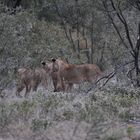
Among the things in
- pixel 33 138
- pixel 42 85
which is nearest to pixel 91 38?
pixel 42 85

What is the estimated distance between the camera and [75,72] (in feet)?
57.2

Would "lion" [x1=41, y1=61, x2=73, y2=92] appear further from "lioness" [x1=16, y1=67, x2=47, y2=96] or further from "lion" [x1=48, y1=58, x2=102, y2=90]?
"lioness" [x1=16, y1=67, x2=47, y2=96]

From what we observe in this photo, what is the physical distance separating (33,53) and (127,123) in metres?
9.75

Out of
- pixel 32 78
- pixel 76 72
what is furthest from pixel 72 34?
pixel 76 72

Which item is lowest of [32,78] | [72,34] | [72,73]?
[32,78]

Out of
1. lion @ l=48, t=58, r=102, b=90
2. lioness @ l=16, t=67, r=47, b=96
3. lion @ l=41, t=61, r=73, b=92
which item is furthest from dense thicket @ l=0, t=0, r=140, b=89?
lion @ l=48, t=58, r=102, b=90

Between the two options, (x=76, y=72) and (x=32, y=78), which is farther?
(x=32, y=78)

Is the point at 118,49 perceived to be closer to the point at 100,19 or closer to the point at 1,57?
the point at 100,19

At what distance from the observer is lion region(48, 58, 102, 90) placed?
1719cm

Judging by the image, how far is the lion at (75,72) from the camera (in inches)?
677

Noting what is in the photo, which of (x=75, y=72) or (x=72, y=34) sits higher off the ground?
(x=72, y=34)

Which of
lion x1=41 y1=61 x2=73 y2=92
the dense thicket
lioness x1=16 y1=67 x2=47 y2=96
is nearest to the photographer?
the dense thicket

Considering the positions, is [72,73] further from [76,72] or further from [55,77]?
[55,77]

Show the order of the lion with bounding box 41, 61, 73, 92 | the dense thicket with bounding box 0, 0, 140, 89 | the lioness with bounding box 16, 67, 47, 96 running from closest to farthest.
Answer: the dense thicket with bounding box 0, 0, 140, 89 → the lion with bounding box 41, 61, 73, 92 → the lioness with bounding box 16, 67, 47, 96
